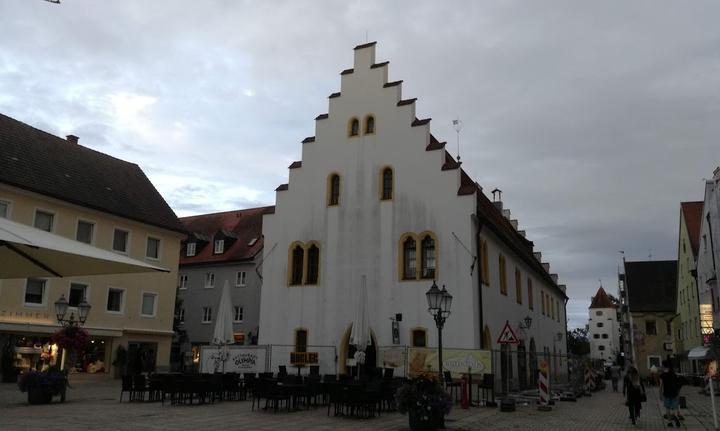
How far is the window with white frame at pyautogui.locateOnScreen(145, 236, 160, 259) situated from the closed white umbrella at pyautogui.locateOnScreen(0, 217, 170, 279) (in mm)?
29661

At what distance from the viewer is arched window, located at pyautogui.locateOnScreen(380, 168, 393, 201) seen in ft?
89.4

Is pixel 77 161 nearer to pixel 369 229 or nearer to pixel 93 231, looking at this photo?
pixel 93 231

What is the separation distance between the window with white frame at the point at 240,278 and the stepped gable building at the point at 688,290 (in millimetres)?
34046

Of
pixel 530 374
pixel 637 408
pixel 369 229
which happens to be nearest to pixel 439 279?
pixel 369 229

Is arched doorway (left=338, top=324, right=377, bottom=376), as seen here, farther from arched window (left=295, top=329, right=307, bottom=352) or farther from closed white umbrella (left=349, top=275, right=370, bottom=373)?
closed white umbrella (left=349, top=275, right=370, bottom=373)

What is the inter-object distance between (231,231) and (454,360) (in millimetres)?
33185

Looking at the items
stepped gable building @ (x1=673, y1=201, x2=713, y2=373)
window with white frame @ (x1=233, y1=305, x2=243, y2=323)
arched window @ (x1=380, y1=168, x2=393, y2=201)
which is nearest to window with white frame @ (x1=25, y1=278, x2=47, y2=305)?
window with white frame @ (x1=233, y1=305, x2=243, y2=323)

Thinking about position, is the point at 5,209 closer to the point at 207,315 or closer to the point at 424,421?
the point at 207,315

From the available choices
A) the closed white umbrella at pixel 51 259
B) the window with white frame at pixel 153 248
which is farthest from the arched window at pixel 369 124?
the closed white umbrella at pixel 51 259

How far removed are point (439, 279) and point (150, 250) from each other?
21.6 m

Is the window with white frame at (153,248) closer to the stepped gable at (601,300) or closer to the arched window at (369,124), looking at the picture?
the arched window at (369,124)

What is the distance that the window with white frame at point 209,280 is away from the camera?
46612 mm

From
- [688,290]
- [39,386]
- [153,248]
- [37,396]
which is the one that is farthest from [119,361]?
[688,290]

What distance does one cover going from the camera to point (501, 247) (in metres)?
30.5
